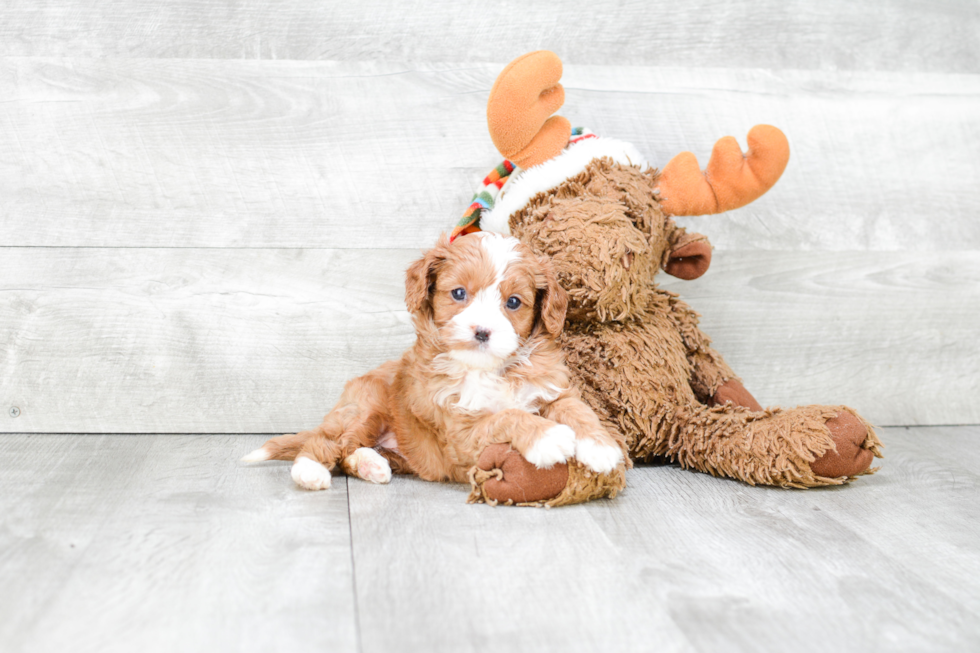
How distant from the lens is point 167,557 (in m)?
1.07

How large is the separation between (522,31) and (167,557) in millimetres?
1361

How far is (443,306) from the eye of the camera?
4.48 ft

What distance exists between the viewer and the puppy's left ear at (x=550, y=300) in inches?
54.0

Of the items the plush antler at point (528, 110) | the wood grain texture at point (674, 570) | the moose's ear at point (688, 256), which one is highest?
the plush antler at point (528, 110)

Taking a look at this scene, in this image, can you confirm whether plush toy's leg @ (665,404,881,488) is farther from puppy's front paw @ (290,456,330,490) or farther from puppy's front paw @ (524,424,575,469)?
puppy's front paw @ (290,456,330,490)

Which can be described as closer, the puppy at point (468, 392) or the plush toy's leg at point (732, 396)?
the puppy at point (468, 392)

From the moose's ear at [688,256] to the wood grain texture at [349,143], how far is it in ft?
1.01

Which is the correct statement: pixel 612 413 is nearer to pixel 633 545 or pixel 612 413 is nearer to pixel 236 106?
pixel 633 545

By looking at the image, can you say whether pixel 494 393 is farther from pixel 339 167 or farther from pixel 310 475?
pixel 339 167

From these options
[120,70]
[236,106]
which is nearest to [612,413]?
[236,106]

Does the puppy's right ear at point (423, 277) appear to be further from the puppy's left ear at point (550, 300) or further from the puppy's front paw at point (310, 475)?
the puppy's front paw at point (310, 475)

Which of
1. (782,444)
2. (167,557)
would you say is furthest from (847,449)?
(167,557)

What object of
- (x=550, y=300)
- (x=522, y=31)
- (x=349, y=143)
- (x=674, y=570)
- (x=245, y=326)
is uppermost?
(x=522, y=31)

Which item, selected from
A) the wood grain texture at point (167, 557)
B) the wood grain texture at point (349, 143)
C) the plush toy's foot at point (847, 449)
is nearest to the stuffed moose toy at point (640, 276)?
the plush toy's foot at point (847, 449)
